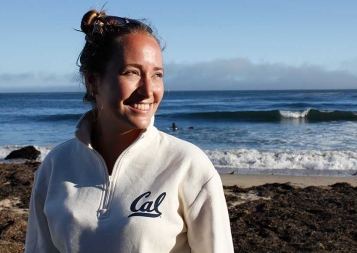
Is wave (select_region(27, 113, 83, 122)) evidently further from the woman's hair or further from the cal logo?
the cal logo

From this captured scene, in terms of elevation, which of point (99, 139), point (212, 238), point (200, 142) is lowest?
point (200, 142)

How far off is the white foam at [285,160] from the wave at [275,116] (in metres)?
14.7

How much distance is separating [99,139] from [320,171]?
989 centimetres

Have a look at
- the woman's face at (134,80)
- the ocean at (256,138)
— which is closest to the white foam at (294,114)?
the ocean at (256,138)

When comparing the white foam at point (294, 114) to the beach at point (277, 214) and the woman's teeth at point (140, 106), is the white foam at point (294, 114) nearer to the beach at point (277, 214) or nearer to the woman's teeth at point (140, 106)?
the beach at point (277, 214)

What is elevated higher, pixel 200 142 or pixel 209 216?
pixel 209 216

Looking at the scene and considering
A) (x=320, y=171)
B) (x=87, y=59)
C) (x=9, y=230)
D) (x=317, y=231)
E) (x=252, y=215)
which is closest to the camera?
(x=87, y=59)

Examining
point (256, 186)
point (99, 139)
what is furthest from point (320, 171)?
point (99, 139)

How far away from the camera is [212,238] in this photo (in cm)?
164

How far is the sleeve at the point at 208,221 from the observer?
1638mm

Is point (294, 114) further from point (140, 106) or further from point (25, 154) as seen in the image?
point (140, 106)

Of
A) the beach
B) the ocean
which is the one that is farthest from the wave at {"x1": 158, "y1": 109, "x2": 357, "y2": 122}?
the beach

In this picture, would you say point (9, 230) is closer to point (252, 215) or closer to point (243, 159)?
point (252, 215)

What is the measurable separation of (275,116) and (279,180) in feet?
66.2
